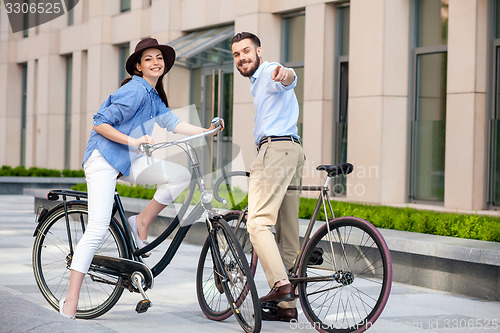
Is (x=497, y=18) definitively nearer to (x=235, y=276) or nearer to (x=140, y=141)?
(x=235, y=276)

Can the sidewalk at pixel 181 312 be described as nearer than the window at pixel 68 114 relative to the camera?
Yes

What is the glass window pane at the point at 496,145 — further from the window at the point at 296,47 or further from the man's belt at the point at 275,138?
the man's belt at the point at 275,138

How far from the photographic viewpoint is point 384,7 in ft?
43.4

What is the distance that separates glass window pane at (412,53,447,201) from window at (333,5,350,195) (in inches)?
65.1

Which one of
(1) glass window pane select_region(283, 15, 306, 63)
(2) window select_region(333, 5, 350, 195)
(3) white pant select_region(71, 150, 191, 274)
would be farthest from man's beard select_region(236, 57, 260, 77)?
(1) glass window pane select_region(283, 15, 306, 63)

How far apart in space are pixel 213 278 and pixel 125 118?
125 cm

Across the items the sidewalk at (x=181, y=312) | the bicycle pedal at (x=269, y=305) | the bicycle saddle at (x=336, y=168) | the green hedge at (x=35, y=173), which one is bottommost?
the sidewalk at (x=181, y=312)

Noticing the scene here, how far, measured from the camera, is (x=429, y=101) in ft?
43.8

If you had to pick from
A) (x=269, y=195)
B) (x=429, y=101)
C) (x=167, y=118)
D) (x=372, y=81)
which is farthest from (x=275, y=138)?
(x=429, y=101)

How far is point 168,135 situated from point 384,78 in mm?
7825

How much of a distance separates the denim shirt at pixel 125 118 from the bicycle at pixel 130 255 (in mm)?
288

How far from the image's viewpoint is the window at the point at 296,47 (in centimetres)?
1603

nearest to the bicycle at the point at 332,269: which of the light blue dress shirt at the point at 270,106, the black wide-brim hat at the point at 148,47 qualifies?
the light blue dress shirt at the point at 270,106

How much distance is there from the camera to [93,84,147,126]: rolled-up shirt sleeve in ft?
16.7
